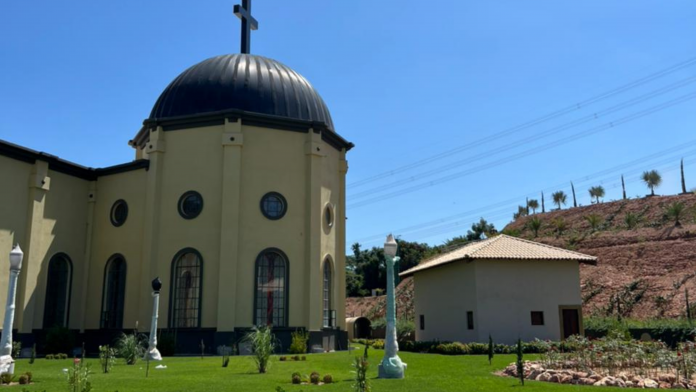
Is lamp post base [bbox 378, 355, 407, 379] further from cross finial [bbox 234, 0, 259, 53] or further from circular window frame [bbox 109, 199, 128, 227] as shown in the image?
cross finial [bbox 234, 0, 259, 53]

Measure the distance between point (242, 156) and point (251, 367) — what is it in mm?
10143

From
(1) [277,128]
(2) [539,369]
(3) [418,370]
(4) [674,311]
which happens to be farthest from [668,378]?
(4) [674,311]

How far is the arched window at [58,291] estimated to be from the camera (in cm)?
2470

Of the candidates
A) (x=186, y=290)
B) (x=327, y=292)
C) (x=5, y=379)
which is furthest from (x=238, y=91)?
(x=5, y=379)

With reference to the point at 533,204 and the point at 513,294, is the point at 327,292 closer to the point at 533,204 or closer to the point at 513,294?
the point at 513,294

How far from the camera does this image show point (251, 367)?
57.3 ft

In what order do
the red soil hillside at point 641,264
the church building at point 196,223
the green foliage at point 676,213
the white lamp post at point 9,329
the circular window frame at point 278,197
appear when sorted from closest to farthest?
1. the white lamp post at point 9,329
2. the church building at point 196,223
3. the circular window frame at point 278,197
4. the red soil hillside at point 641,264
5. the green foliage at point 676,213

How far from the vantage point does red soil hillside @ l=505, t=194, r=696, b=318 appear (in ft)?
138

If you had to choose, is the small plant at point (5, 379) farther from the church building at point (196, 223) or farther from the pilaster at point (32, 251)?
the pilaster at point (32, 251)

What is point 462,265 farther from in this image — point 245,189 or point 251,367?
point 251,367

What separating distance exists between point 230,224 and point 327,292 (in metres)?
5.54

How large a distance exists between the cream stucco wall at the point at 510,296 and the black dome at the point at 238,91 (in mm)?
9803

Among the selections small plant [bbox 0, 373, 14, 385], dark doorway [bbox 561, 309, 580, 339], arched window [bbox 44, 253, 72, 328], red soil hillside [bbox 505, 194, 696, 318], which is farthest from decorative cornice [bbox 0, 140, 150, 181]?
red soil hillside [bbox 505, 194, 696, 318]

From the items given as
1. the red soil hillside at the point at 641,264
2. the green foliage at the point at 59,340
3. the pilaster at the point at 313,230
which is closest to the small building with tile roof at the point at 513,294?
the pilaster at the point at 313,230
